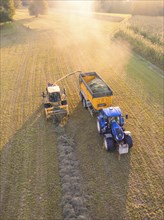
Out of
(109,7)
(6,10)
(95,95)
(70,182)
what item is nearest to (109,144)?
(70,182)

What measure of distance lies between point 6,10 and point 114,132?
40.7 metres

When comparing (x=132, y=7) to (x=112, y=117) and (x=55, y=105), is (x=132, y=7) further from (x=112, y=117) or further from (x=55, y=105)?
(x=112, y=117)

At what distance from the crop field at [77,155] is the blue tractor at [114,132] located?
1.89 ft

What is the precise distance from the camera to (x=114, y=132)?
1293cm

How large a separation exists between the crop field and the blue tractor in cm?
58

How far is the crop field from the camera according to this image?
34.6 feet

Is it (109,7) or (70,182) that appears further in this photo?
(109,7)

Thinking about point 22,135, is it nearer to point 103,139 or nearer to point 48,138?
point 48,138

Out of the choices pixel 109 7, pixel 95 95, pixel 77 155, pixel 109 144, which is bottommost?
pixel 77 155

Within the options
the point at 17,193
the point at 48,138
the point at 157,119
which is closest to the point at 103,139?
the point at 48,138

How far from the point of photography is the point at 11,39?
39719 mm

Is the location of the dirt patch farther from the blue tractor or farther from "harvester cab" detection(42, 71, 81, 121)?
the blue tractor

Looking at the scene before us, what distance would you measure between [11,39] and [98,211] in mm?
34723

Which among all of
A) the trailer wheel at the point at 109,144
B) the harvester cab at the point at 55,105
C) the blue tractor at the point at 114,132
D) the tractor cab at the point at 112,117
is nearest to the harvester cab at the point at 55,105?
the harvester cab at the point at 55,105
